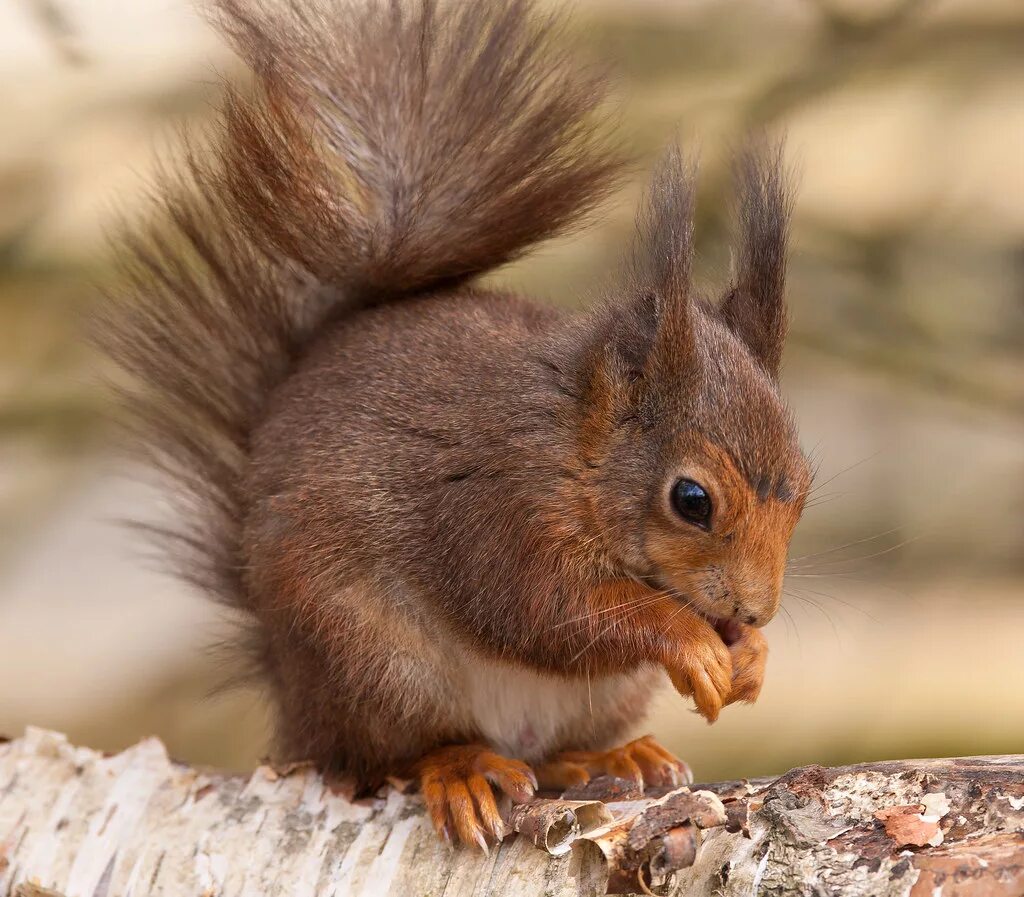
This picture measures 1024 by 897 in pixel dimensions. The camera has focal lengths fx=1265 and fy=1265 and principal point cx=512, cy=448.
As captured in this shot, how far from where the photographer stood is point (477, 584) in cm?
159

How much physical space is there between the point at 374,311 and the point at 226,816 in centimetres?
74

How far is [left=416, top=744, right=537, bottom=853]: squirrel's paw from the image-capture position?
4.87 ft

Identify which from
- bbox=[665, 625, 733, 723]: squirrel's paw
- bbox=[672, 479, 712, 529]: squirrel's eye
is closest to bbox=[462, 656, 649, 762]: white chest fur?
bbox=[665, 625, 733, 723]: squirrel's paw

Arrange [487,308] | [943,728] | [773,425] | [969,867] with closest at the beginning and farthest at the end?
[969,867], [773,425], [487,308], [943,728]

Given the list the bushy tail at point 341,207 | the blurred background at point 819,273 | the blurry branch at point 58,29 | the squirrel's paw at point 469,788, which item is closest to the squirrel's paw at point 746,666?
the squirrel's paw at point 469,788

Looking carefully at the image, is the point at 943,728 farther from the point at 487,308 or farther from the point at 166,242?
the point at 166,242

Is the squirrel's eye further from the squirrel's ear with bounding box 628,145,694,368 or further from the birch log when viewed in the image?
the birch log

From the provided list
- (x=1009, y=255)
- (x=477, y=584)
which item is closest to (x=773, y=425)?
(x=477, y=584)

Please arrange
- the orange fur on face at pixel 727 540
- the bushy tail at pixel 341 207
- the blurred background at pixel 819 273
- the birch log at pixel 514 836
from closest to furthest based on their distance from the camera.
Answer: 1. the birch log at pixel 514 836
2. the orange fur on face at pixel 727 540
3. the bushy tail at pixel 341 207
4. the blurred background at pixel 819 273

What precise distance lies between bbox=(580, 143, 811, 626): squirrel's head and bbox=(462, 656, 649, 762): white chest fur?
235mm

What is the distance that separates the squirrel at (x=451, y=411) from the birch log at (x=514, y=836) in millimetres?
84

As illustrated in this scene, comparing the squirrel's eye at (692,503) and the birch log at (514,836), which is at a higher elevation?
the squirrel's eye at (692,503)

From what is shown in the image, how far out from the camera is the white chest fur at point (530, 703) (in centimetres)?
168

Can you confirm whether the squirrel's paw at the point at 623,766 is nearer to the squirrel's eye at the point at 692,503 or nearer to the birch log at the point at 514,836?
the birch log at the point at 514,836
